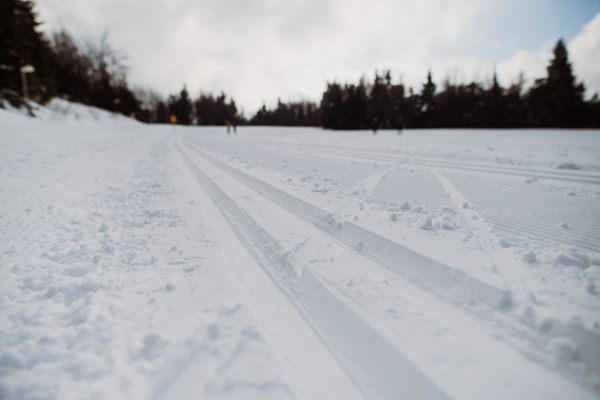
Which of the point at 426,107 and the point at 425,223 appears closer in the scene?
the point at 425,223

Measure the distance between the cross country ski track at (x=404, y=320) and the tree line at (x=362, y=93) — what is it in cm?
3060

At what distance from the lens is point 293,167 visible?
7246mm

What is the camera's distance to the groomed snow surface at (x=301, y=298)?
4.52 ft

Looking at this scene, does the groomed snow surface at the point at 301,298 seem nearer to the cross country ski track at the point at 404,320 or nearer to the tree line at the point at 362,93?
the cross country ski track at the point at 404,320

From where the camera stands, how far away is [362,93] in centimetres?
3806

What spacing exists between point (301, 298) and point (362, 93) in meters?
40.9

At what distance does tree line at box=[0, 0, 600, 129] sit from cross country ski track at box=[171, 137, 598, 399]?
100 feet

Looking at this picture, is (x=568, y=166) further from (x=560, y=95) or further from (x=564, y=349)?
(x=560, y=95)

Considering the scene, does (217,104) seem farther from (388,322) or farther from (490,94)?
(388,322)

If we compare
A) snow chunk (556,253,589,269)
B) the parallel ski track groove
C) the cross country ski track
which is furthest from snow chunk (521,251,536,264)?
the parallel ski track groove

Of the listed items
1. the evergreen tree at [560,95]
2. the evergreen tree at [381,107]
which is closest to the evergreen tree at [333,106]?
the evergreen tree at [381,107]

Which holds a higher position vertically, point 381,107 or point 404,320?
point 381,107

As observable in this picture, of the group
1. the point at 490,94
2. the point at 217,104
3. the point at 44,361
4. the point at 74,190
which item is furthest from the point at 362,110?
the point at 217,104

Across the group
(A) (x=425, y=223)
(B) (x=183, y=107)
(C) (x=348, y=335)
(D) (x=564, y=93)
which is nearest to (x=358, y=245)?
(A) (x=425, y=223)
